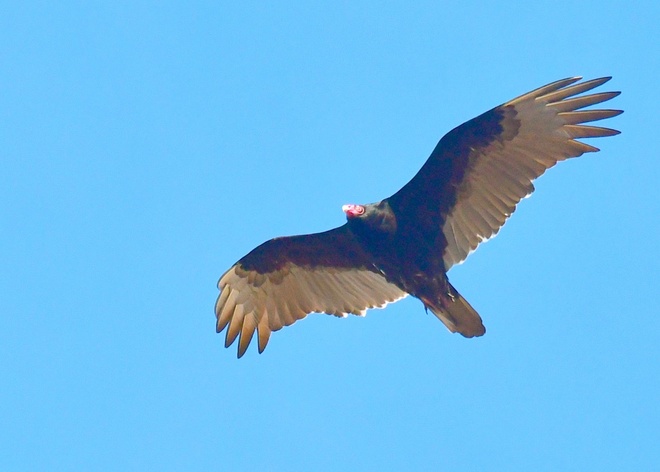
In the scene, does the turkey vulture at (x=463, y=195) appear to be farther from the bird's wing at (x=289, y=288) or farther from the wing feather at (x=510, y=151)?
the bird's wing at (x=289, y=288)

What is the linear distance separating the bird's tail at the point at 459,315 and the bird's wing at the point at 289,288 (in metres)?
0.79

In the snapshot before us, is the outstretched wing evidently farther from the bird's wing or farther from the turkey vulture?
the bird's wing

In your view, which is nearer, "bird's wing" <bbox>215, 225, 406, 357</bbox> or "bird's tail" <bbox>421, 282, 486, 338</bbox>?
"bird's tail" <bbox>421, 282, 486, 338</bbox>

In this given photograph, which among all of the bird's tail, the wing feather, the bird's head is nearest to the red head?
the bird's head

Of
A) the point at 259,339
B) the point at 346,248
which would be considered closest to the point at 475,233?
the point at 346,248

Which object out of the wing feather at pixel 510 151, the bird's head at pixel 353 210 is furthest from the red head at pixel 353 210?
the wing feather at pixel 510 151

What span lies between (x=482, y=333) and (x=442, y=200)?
1234mm

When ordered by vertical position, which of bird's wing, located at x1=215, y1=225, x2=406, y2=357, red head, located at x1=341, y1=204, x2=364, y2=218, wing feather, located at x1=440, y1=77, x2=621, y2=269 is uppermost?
bird's wing, located at x1=215, y1=225, x2=406, y2=357

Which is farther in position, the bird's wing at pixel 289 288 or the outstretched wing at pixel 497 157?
the bird's wing at pixel 289 288

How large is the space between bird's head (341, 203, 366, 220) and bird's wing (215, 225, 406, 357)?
2.73 feet

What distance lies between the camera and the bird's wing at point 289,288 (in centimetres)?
1102

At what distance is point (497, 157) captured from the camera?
10367 mm

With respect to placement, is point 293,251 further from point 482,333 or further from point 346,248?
point 482,333

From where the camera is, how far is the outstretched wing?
10.2 metres
